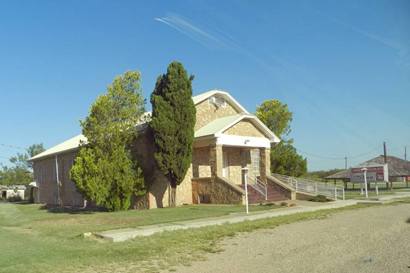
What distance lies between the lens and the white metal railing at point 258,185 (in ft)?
85.2

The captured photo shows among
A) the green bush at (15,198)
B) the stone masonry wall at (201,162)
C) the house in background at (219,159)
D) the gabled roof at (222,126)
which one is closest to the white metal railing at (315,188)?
the house in background at (219,159)

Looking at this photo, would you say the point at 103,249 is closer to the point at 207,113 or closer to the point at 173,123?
the point at 173,123

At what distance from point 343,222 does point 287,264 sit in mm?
6671

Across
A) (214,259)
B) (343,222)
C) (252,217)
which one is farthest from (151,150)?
(214,259)

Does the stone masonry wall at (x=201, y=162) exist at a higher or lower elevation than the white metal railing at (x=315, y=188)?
higher

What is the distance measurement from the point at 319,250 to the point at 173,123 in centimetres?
1498

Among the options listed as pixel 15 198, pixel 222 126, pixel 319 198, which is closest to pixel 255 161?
pixel 222 126

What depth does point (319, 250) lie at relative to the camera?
934cm

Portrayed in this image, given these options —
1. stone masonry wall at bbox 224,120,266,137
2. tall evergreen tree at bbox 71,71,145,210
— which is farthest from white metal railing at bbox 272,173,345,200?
tall evergreen tree at bbox 71,71,145,210

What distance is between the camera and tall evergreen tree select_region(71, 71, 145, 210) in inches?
888

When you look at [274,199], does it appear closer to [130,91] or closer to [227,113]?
[227,113]

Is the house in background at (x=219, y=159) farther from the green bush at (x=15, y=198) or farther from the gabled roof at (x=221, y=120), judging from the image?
the green bush at (x=15, y=198)

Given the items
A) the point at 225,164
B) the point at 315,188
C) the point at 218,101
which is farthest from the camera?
the point at 218,101

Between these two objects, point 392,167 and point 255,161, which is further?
point 392,167
